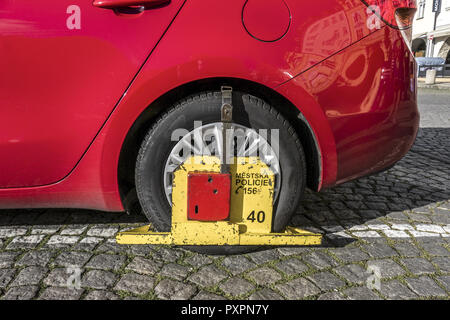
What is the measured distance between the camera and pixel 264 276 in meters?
1.88

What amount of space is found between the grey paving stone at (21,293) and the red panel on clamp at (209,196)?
2.73 ft

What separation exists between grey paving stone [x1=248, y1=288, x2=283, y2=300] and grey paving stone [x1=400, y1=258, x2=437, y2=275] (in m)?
0.79

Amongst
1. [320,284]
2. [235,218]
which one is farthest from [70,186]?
[320,284]

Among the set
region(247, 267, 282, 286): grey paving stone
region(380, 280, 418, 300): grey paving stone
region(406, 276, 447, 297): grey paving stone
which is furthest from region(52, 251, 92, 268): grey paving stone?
region(406, 276, 447, 297): grey paving stone

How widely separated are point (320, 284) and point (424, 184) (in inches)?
81.5

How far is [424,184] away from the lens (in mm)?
3320

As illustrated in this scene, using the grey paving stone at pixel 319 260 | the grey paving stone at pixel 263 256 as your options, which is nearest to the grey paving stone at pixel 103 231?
the grey paving stone at pixel 263 256

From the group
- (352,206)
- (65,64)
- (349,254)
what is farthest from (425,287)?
(65,64)

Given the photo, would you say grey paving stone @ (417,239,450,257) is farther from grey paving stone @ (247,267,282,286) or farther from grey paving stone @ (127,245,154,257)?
grey paving stone @ (127,245,154,257)

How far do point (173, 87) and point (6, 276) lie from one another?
130cm

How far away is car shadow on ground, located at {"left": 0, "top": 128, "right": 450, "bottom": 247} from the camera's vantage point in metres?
2.46

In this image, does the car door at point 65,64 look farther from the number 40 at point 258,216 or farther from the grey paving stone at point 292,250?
the grey paving stone at point 292,250

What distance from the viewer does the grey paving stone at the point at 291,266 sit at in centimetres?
192
